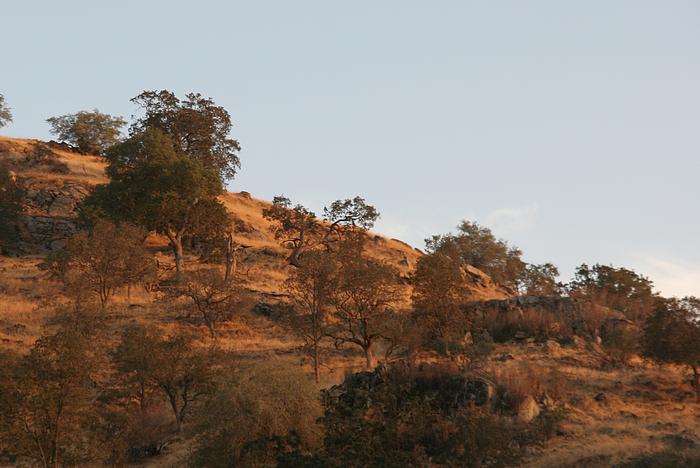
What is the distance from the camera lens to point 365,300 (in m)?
46.7

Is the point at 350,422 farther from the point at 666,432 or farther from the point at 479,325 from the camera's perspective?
the point at 479,325

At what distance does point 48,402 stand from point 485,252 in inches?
2803

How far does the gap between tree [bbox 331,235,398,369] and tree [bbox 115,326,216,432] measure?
1037 cm

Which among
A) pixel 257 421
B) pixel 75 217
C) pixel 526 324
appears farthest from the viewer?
pixel 75 217

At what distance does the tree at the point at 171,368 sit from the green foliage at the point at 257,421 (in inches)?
263

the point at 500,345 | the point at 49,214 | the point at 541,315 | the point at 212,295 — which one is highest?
the point at 541,315

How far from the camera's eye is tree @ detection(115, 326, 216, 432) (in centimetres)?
3828

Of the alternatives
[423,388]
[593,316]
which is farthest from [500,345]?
[423,388]

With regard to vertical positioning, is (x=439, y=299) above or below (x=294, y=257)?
below

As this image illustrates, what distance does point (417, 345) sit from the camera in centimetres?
4572

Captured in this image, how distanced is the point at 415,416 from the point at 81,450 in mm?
15022

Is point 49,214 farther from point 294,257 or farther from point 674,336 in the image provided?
point 674,336

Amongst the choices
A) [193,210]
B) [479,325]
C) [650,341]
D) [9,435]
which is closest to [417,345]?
[479,325]

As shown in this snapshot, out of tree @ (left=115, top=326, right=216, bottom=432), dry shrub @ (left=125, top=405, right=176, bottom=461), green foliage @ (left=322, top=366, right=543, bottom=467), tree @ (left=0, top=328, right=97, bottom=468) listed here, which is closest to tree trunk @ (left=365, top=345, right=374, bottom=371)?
green foliage @ (left=322, top=366, right=543, bottom=467)
